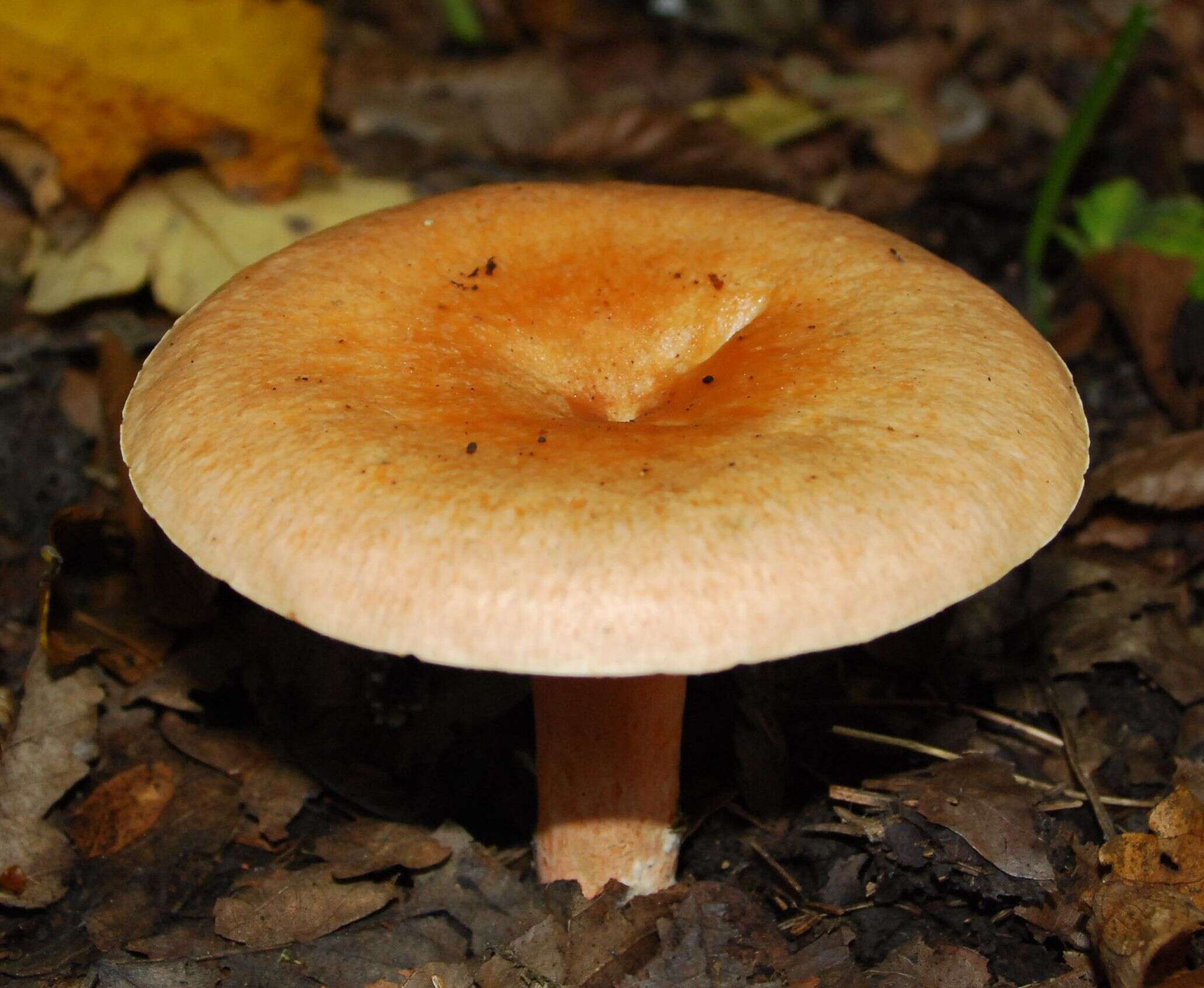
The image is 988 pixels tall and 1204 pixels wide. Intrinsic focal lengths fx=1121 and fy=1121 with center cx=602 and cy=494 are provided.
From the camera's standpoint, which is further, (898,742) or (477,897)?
(898,742)

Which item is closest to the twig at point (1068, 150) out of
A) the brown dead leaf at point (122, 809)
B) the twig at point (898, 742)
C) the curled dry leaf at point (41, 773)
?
the twig at point (898, 742)

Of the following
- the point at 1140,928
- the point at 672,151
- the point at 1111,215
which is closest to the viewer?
the point at 1140,928

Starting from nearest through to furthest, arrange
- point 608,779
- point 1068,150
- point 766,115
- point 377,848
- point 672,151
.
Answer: point 608,779, point 377,848, point 1068,150, point 672,151, point 766,115

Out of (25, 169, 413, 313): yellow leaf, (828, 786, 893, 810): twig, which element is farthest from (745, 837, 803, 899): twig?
(25, 169, 413, 313): yellow leaf

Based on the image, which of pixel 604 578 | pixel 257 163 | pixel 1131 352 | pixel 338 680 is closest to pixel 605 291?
pixel 604 578

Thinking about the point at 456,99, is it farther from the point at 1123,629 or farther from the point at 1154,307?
the point at 1123,629

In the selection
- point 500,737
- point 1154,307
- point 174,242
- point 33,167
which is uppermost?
point 33,167

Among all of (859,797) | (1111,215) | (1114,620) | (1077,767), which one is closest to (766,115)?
(1111,215)
